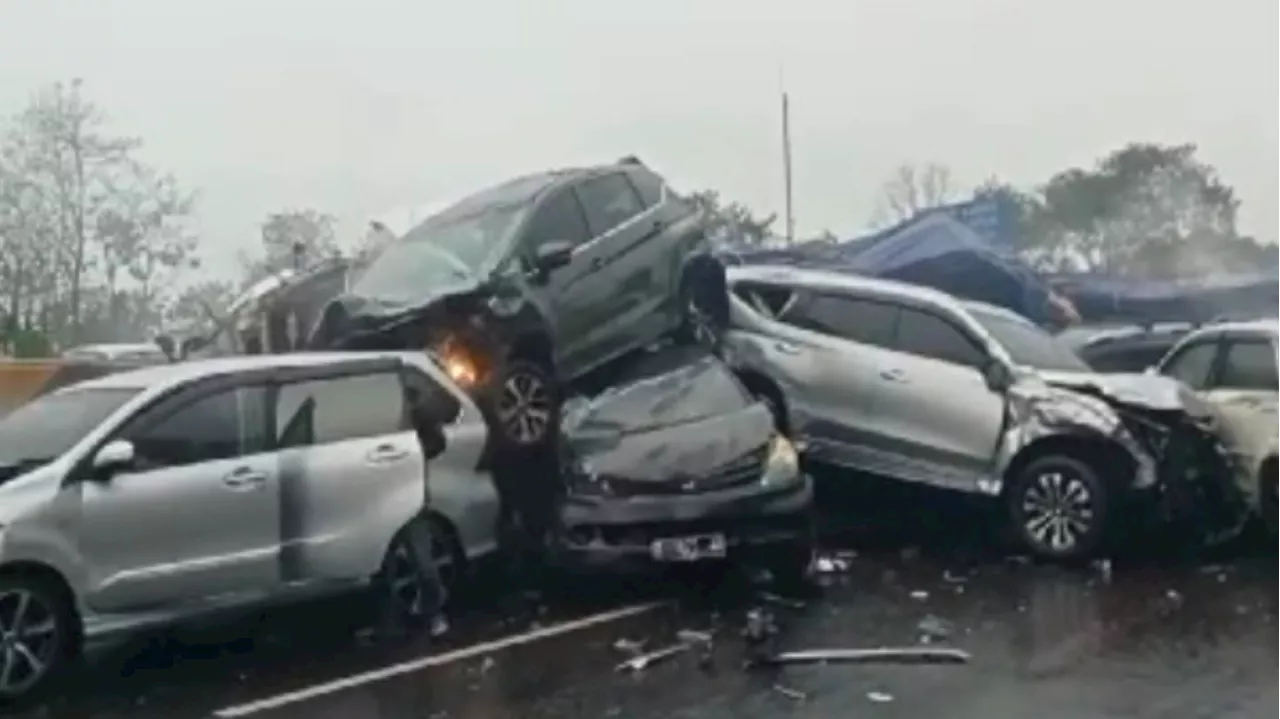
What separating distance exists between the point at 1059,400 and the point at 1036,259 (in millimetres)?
26105

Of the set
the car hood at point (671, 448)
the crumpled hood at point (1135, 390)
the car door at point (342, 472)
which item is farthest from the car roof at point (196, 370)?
the crumpled hood at point (1135, 390)

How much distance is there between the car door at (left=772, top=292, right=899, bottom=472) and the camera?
12828 millimetres

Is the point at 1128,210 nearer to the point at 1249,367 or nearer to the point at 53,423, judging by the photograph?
the point at 1249,367

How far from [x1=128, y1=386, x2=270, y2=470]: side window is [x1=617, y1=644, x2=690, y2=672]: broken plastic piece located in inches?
93.7

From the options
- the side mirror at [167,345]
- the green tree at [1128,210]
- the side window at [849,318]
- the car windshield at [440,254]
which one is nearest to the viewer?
the car windshield at [440,254]

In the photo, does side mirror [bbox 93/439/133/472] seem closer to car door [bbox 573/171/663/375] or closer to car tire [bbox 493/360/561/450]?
car tire [bbox 493/360/561/450]

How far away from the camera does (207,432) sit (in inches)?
366

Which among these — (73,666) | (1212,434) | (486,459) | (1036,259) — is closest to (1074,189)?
(1036,259)

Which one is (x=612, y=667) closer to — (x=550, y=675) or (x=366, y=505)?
(x=550, y=675)

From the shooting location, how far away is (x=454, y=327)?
38.3 ft

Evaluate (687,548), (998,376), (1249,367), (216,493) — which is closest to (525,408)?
→ (687,548)

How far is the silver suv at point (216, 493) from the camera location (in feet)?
27.6

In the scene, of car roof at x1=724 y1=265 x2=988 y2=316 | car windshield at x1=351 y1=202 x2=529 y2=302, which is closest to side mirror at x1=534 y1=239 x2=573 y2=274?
car windshield at x1=351 y1=202 x2=529 y2=302

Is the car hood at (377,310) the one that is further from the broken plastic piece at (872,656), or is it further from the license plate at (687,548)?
the broken plastic piece at (872,656)
